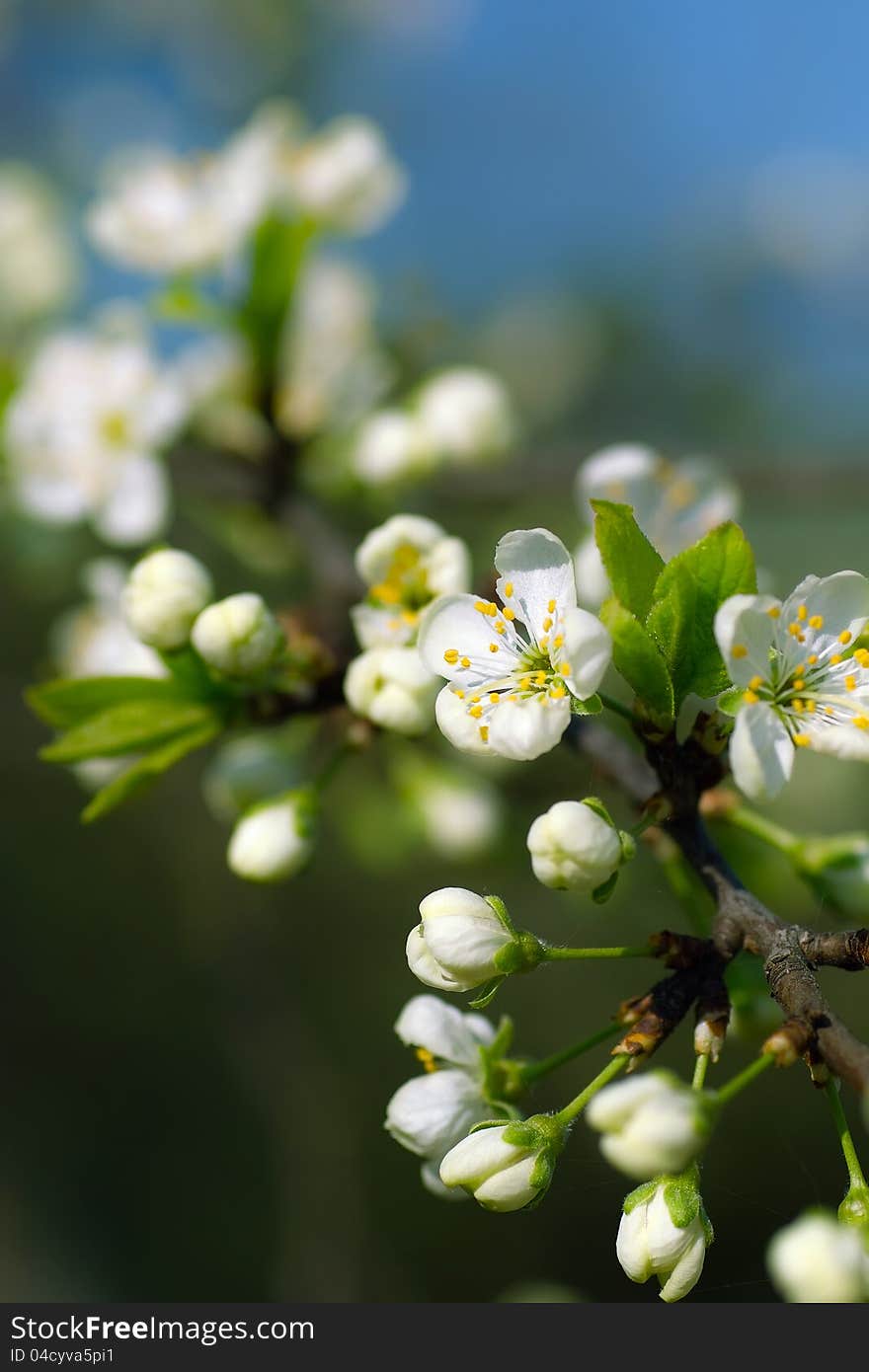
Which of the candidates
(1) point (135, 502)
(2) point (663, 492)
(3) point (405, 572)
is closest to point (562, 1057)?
(3) point (405, 572)

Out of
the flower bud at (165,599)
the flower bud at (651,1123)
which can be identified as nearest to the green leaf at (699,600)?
the flower bud at (651,1123)

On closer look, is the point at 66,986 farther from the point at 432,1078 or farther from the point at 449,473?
Answer: the point at 432,1078

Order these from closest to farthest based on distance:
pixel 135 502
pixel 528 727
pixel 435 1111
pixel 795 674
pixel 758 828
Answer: pixel 528 727, pixel 795 674, pixel 435 1111, pixel 758 828, pixel 135 502

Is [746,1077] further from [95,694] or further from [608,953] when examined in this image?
[95,694]

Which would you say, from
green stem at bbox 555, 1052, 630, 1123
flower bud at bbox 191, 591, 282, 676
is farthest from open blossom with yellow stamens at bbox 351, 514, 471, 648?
green stem at bbox 555, 1052, 630, 1123

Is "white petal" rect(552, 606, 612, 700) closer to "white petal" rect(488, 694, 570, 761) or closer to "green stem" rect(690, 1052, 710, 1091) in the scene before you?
"white petal" rect(488, 694, 570, 761)

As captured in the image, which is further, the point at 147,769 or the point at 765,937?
the point at 147,769

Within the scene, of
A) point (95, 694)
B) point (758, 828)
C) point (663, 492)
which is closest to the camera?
point (758, 828)

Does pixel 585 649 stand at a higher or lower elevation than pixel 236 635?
higher
